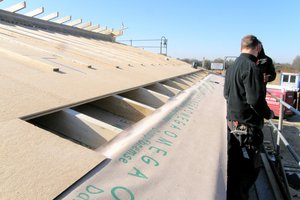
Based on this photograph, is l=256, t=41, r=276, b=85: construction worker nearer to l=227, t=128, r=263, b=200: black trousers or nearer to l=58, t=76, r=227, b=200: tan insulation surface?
l=227, t=128, r=263, b=200: black trousers

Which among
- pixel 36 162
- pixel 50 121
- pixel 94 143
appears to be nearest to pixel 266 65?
pixel 94 143

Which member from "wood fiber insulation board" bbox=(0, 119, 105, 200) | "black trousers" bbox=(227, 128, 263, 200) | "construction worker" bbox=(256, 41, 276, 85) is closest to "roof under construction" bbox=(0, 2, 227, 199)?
Result: "wood fiber insulation board" bbox=(0, 119, 105, 200)

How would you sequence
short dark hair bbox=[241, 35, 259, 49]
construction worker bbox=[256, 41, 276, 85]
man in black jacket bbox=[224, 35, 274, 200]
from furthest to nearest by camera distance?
construction worker bbox=[256, 41, 276, 85] < short dark hair bbox=[241, 35, 259, 49] < man in black jacket bbox=[224, 35, 274, 200]

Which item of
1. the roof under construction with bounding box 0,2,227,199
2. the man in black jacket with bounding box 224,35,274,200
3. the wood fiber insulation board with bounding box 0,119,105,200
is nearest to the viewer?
the wood fiber insulation board with bounding box 0,119,105,200

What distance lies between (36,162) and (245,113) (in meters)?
2.23

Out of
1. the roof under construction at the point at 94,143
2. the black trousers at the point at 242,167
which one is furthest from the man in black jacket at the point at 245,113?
the roof under construction at the point at 94,143

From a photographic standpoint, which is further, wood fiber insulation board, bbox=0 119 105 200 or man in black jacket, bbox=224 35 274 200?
man in black jacket, bbox=224 35 274 200

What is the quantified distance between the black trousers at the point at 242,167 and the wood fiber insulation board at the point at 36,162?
2.11 m

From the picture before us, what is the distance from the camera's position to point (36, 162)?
1.05 m

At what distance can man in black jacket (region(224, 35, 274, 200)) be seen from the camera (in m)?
2.13

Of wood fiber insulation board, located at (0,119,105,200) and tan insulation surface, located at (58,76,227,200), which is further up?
wood fiber insulation board, located at (0,119,105,200)

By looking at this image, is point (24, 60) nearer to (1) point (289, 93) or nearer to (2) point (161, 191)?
(2) point (161, 191)

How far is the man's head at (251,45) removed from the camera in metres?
2.39

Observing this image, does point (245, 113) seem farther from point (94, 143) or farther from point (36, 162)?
point (36, 162)
